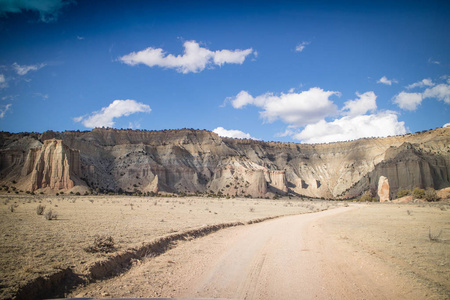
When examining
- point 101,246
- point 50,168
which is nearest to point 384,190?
point 101,246

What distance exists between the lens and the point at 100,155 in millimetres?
81062

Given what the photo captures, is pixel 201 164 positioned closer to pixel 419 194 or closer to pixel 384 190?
pixel 384 190

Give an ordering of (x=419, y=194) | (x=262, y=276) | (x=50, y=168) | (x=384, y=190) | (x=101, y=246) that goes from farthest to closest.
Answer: (x=384, y=190) < (x=50, y=168) < (x=419, y=194) < (x=101, y=246) < (x=262, y=276)

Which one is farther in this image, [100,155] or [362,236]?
[100,155]

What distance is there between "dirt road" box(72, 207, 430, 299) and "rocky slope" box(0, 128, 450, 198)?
5646 centimetres

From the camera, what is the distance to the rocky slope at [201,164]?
6009 centimetres

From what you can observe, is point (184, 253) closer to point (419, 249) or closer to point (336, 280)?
point (336, 280)

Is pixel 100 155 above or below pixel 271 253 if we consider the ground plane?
above

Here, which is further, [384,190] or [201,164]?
[201,164]

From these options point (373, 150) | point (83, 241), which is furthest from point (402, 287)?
point (373, 150)

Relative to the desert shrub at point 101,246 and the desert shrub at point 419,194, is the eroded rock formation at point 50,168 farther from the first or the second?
the desert shrub at point 419,194

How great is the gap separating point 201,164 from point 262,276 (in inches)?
3306

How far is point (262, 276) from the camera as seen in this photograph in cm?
655

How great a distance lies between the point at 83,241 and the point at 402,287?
9.25 m
